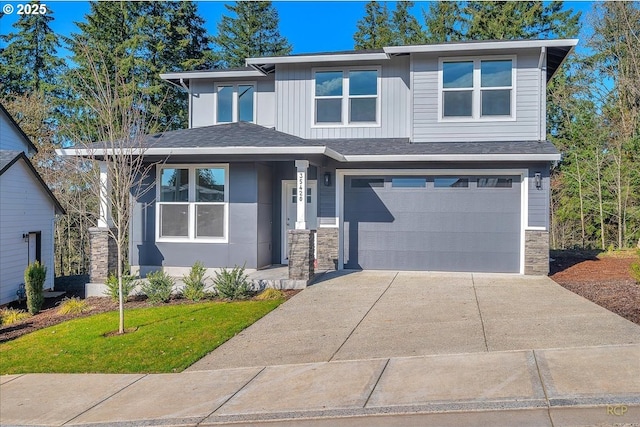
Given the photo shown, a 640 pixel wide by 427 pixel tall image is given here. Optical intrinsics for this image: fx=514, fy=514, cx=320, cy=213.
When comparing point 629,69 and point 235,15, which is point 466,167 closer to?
point 629,69

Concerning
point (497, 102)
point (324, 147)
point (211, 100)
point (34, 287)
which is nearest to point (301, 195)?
point (324, 147)

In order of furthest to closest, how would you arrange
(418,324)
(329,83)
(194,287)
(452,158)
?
(329,83) < (452,158) < (194,287) < (418,324)

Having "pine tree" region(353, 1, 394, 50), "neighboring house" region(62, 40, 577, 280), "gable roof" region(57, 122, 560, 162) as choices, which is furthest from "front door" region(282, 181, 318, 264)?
"pine tree" region(353, 1, 394, 50)

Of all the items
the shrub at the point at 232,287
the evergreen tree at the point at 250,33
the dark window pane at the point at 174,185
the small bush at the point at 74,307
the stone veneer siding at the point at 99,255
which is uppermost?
the evergreen tree at the point at 250,33

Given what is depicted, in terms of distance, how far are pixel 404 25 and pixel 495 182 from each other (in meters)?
23.0

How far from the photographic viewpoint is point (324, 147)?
10.4 metres

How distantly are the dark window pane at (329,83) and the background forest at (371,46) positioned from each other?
21.3ft

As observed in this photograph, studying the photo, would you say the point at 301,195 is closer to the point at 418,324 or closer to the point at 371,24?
the point at 418,324

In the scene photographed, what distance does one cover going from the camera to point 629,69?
21984 millimetres

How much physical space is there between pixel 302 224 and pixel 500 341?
5260mm

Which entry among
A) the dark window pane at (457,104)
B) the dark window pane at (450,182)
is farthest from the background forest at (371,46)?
the dark window pane at (450,182)

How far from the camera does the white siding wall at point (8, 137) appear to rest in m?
18.9

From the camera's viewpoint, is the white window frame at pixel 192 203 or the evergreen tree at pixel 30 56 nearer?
the white window frame at pixel 192 203

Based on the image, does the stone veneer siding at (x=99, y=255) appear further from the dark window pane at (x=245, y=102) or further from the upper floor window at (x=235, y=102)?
the dark window pane at (x=245, y=102)
